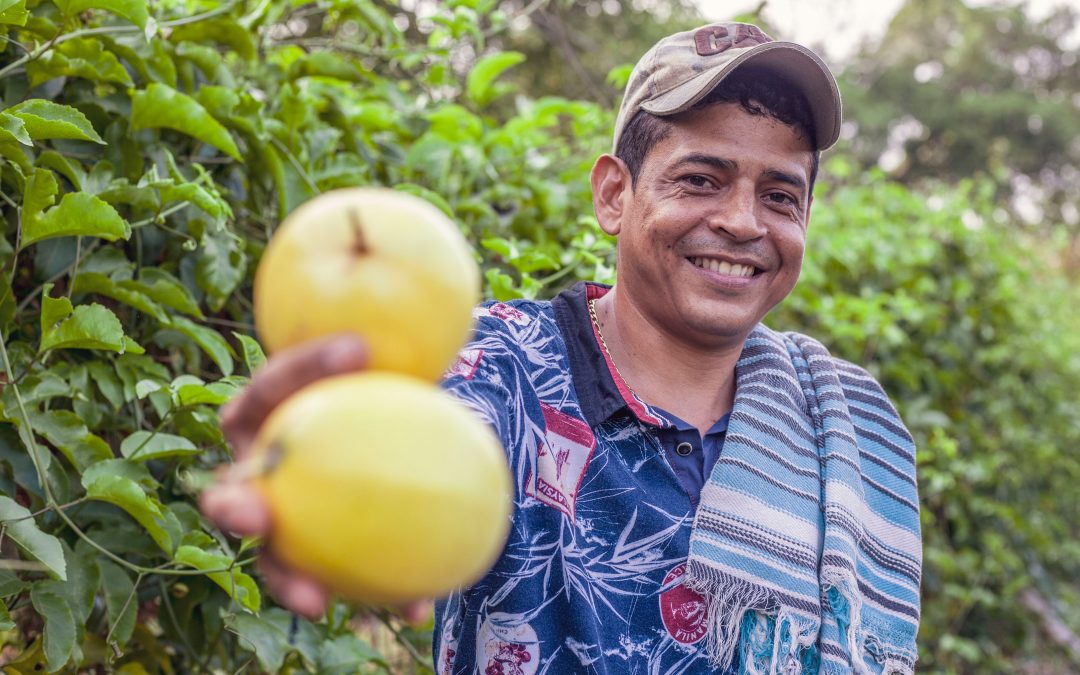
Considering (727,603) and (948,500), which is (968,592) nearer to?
(948,500)

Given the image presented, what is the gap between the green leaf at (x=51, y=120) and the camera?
1182mm

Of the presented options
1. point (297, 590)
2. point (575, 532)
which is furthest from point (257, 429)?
point (575, 532)

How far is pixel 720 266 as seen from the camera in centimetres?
155

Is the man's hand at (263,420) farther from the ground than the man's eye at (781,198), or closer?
farther from the ground

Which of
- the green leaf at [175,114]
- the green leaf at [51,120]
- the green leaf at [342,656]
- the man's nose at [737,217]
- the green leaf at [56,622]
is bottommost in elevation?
the green leaf at [342,656]

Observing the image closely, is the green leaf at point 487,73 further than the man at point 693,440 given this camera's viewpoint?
Yes

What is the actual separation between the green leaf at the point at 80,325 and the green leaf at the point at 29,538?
0.74 ft

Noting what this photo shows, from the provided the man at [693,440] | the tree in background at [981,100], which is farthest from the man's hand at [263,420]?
the tree in background at [981,100]

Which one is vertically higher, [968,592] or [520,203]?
[520,203]

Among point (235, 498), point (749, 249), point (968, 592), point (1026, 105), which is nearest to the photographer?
point (235, 498)

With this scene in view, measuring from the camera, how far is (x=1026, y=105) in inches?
640

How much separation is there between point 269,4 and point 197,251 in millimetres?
A: 532

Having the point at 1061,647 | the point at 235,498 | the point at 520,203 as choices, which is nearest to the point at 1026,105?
the point at 1061,647

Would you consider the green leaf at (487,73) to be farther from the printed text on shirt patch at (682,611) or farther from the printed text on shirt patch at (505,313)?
the printed text on shirt patch at (682,611)
